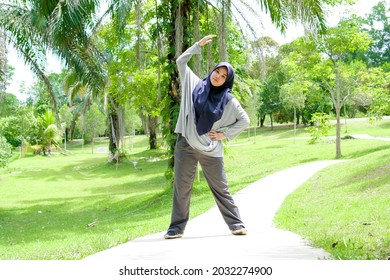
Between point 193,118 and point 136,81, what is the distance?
16.7 metres

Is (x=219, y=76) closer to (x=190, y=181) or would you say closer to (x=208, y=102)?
(x=208, y=102)

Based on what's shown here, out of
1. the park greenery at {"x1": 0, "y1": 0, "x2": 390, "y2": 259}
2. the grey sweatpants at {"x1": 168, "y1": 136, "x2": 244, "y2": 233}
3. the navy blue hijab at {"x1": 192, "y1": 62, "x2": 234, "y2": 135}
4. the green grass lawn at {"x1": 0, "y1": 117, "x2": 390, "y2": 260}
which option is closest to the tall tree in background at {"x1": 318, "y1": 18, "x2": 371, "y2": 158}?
the park greenery at {"x1": 0, "y1": 0, "x2": 390, "y2": 259}

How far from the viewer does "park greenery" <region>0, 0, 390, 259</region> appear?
35.1 feet

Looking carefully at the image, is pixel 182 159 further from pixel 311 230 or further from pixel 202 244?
pixel 311 230

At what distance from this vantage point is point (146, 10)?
65.8 feet

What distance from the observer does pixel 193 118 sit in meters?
4.69

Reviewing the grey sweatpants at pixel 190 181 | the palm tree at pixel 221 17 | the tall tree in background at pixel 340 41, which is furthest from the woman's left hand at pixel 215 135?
the tall tree in background at pixel 340 41

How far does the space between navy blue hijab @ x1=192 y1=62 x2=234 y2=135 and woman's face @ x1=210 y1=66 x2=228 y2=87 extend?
1.3 inches

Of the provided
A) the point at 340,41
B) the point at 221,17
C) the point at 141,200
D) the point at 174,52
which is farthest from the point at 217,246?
the point at 340,41

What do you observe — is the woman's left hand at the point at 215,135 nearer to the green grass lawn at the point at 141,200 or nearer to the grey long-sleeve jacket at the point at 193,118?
the grey long-sleeve jacket at the point at 193,118

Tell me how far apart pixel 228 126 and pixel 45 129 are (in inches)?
1541

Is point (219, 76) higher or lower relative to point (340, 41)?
lower

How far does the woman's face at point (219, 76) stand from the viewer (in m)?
4.55

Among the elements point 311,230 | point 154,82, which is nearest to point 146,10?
point 154,82
